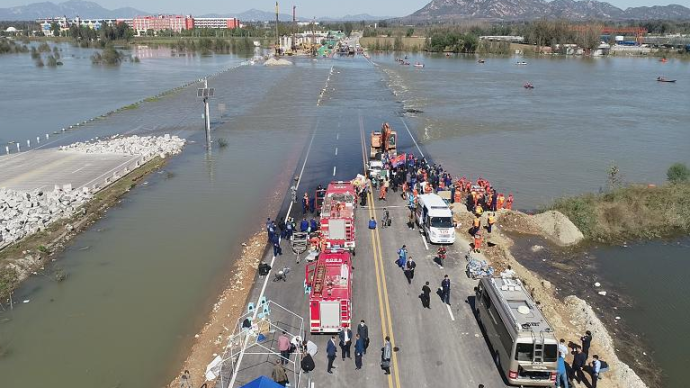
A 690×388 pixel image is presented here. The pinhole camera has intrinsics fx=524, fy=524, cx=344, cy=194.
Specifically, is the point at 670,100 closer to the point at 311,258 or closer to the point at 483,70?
the point at 483,70

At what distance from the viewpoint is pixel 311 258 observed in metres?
24.2

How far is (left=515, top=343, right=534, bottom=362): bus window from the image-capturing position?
1505cm

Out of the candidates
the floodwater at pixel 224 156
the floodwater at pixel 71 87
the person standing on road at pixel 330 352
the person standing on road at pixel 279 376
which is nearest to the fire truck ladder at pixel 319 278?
the person standing on road at pixel 330 352

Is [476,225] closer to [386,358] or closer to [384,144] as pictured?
[386,358]

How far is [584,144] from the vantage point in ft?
173

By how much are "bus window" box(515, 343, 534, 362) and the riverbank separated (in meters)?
3.40

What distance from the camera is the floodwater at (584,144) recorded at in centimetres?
2281

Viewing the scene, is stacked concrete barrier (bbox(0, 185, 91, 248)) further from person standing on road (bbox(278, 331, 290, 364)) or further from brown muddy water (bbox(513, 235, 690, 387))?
brown muddy water (bbox(513, 235, 690, 387))

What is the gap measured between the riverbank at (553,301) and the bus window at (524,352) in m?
3.40

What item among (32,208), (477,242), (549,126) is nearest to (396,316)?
(477,242)

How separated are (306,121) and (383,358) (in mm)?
49294

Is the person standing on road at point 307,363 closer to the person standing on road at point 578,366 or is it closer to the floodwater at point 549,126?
the person standing on road at point 578,366

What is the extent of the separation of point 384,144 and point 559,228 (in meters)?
18.4

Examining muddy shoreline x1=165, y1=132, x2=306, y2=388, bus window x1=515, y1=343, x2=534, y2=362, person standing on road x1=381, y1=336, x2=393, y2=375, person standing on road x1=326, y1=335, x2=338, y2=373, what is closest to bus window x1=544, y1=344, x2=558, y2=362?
bus window x1=515, y1=343, x2=534, y2=362
